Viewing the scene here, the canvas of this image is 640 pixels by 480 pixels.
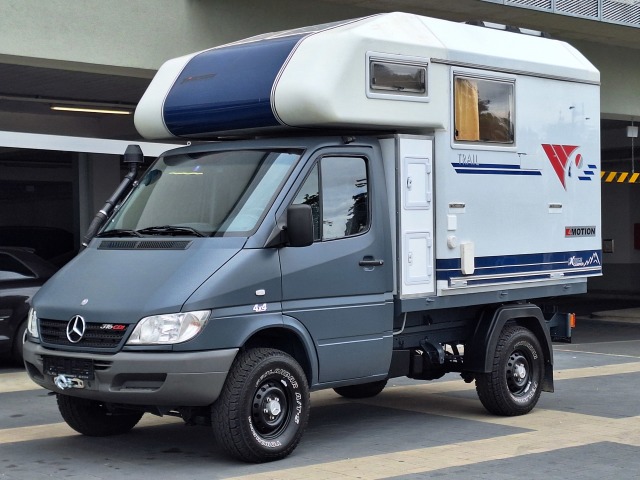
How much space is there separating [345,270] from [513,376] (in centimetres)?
244

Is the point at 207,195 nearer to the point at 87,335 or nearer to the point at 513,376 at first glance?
the point at 87,335

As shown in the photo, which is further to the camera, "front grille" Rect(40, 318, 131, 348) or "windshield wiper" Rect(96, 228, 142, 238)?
"windshield wiper" Rect(96, 228, 142, 238)

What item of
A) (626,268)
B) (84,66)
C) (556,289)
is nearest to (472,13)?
(84,66)

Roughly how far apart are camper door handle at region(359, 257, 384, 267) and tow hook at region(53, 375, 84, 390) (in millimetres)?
2394

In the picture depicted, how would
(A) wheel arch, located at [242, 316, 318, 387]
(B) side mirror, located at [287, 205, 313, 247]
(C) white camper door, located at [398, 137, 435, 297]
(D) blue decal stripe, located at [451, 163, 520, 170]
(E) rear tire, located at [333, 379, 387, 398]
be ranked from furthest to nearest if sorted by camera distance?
1. (E) rear tire, located at [333, 379, 387, 398]
2. (D) blue decal stripe, located at [451, 163, 520, 170]
3. (C) white camper door, located at [398, 137, 435, 297]
4. (A) wheel arch, located at [242, 316, 318, 387]
5. (B) side mirror, located at [287, 205, 313, 247]

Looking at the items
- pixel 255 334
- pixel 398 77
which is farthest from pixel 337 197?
pixel 255 334

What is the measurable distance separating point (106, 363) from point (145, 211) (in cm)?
157

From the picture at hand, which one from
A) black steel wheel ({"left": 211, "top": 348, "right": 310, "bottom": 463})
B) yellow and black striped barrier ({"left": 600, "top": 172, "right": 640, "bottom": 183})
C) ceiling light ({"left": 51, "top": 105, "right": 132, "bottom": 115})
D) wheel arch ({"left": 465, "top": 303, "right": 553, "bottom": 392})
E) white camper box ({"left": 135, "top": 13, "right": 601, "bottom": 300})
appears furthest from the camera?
yellow and black striped barrier ({"left": 600, "top": 172, "right": 640, "bottom": 183})

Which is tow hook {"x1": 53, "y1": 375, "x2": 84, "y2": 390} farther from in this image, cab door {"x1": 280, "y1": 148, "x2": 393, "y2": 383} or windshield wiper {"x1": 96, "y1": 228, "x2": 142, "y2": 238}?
cab door {"x1": 280, "y1": 148, "x2": 393, "y2": 383}

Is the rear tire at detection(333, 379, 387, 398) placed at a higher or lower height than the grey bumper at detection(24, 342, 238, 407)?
lower

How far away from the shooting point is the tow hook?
7828 millimetres

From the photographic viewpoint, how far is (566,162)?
10742mm

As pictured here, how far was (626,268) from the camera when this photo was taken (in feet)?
113

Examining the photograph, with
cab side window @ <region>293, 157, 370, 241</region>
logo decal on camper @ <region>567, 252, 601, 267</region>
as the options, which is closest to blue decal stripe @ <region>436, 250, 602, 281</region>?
logo decal on camper @ <region>567, 252, 601, 267</region>
